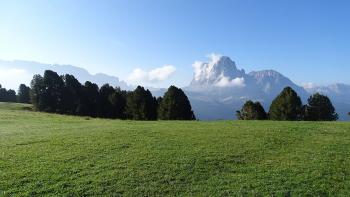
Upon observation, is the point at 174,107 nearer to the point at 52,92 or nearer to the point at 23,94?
the point at 52,92

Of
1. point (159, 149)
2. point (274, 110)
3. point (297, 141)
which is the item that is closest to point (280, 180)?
point (159, 149)

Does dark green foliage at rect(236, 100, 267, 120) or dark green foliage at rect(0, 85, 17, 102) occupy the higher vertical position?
dark green foliage at rect(0, 85, 17, 102)

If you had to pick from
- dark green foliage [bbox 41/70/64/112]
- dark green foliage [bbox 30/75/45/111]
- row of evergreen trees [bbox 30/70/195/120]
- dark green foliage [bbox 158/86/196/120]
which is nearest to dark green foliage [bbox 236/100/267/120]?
dark green foliage [bbox 158/86/196/120]

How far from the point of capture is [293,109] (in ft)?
283

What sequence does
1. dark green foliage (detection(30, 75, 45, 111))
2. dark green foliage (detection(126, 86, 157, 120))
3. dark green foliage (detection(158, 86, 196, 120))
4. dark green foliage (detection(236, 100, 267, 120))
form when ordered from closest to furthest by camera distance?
dark green foliage (detection(158, 86, 196, 120)), dark green foliage (detection(236, 100, 267, 120)), dark green foliage (detection(126, 86, 157, 120)), dark green foliage (detection(30, 75, 45, 111))

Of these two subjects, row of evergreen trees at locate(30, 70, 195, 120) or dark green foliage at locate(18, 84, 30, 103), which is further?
dark green foliage at locate(18, 84, 30, 103)

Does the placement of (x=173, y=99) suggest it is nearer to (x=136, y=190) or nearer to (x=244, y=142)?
(x=244, y=142)

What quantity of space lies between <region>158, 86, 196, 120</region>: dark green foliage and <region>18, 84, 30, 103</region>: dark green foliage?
75.0 metres

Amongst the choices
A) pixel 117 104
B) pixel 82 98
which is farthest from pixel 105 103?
pixel 82 98

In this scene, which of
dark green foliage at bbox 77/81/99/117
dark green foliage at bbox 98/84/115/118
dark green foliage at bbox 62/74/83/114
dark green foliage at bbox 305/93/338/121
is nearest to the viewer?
dark green foliage at bbox 305/93/338/121

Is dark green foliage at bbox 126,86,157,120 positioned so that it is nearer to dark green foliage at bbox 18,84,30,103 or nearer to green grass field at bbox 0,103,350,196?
dark green foliage at bbox 18,84,30,103

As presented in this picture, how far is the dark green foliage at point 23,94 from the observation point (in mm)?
149125

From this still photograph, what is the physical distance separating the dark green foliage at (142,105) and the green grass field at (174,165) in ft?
225

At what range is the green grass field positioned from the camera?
58.0 ft
